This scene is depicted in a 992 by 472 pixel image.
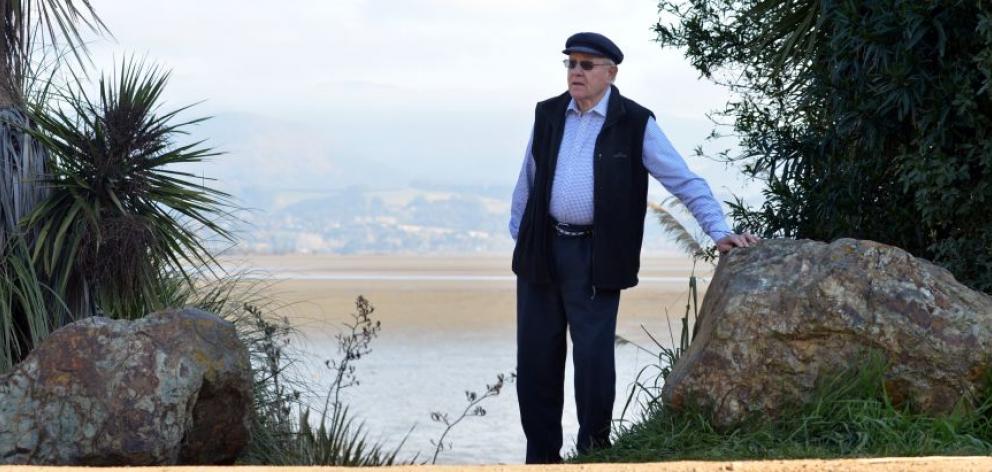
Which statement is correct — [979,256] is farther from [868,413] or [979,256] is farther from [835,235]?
[868,413]

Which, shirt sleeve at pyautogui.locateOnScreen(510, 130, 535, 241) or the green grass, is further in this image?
shirt sleeve at pyautogui.locateOnScreen(510, 130, 535, 241)

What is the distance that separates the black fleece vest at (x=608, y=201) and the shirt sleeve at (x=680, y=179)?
43mm

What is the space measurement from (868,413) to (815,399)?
20 cm

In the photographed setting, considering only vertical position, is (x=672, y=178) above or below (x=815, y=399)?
above

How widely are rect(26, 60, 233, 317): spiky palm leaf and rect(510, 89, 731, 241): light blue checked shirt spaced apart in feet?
9.49

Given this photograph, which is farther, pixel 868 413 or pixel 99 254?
pixel 99 254

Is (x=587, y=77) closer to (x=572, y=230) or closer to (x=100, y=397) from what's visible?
(x=572, y=230)

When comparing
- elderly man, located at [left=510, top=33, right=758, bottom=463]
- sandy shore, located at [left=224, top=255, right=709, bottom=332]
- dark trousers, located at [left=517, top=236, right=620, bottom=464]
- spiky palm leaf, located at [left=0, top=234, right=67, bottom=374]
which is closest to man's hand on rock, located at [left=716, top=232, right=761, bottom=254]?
elderly man, located at [left=510, top=33, right=758, bottom=463]

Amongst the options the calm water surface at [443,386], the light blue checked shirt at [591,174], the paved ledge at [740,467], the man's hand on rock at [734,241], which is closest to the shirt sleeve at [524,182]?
the light blue checked shirt at [591,174]

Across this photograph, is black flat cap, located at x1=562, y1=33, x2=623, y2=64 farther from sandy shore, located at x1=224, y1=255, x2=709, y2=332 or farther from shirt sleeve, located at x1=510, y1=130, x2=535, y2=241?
sandy shore, located at x1=224, y1=255, x2=709, y2=332

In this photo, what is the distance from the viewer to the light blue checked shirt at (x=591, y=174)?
513 centimetres

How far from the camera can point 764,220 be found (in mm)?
7332

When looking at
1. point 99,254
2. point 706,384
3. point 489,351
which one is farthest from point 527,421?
point 489,351

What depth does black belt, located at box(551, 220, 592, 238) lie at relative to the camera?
16.9 feet
